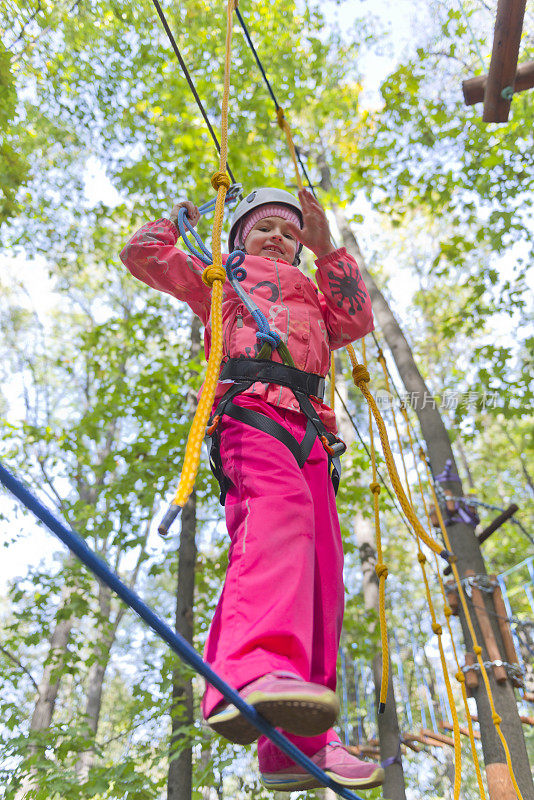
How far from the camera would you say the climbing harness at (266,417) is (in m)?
1.75

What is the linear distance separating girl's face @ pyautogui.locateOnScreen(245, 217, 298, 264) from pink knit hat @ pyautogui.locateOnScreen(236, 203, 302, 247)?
0.03 metres

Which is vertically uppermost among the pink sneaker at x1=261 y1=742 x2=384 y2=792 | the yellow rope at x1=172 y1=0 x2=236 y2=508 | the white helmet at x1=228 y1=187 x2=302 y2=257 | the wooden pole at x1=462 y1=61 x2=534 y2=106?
the wooden pole at x1=462 y1=61 x2=534 y2=106

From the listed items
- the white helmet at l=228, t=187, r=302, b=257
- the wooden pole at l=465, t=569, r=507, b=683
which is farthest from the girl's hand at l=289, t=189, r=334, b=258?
the wooden pole at l=465, t=569, r=507, b=683

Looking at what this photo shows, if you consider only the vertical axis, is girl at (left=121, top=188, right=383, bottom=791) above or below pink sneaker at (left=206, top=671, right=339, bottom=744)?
above

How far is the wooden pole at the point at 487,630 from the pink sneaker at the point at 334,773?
2.60 meters

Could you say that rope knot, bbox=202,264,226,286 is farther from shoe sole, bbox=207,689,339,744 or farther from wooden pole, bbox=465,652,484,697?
wooden pole, bbox=465,652,484,697

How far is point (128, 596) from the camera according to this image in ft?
3.48

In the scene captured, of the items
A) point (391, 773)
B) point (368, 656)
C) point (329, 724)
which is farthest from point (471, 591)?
point (329, 724)

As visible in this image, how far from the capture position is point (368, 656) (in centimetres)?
492

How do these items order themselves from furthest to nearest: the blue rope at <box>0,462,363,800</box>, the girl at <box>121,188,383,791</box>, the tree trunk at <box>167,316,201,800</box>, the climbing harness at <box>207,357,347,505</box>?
1. the tree trunk at <box>167,316,201,800</box>
2. the climbing harness at <box>207,357,347,505</box>
3. the girl at <box>121,188,383,791</box>
4. the blue rope at <box>0,462,363,800</box>

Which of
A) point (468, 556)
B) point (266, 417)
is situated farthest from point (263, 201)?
point (468, 556)

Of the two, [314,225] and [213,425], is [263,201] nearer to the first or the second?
[314,225]

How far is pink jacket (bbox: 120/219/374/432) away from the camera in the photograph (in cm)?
196

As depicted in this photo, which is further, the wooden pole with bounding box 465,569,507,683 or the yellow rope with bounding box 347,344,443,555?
the wooden pole with bounding box 465,569,507,683
